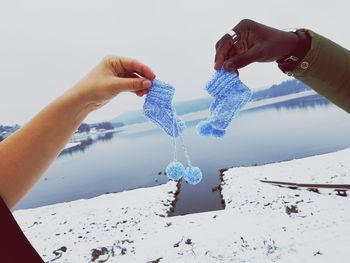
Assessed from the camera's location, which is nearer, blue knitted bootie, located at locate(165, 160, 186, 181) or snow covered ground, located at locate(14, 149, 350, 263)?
blue knitted bootie, located at locate(165, 160, 186, 181)

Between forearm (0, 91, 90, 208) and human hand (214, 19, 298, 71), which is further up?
human hand (214, 19, 298, 71)

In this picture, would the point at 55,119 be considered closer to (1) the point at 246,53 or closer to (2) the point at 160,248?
(1) the point at 246,53

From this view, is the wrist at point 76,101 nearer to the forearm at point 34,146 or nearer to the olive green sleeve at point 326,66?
the forearm at point 34,146

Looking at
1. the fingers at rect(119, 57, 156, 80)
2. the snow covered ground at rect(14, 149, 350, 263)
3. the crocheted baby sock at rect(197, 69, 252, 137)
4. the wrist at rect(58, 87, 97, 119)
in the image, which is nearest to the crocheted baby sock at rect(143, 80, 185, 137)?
the fingers at rect(119, 57, 156, 80)

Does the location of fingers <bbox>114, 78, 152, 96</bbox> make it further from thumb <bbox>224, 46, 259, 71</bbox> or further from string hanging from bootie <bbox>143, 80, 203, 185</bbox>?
thumb <bbox>224, 46, 259, 71</bbox>

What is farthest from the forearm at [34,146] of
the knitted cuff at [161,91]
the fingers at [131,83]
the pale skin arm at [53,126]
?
the knitted cuff at [161,91]

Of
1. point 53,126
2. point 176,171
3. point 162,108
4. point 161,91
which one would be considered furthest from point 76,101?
point 176,171

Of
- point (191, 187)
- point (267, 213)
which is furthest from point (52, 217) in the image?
point (267, 213)
